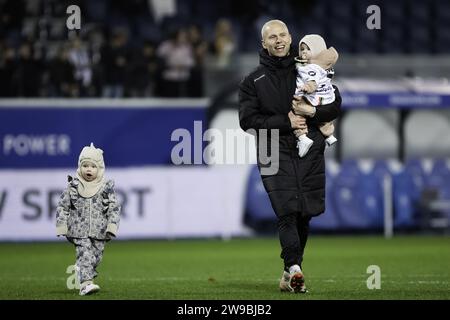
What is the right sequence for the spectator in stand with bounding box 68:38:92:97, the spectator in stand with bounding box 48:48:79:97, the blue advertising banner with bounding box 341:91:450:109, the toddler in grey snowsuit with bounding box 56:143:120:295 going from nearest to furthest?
the toddler in grey snowsuit with bounding box 56:143:120:295
the spectator in stand with bounding box 48:48:79:97
the spectator in stand with bounding box 68:38:92:97
the blue advertising banner with bounding box 341:91:450:109

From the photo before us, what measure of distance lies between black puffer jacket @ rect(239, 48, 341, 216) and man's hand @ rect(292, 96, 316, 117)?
0.07m

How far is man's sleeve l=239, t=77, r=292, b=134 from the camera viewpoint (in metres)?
11.2

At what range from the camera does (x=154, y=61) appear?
25.2 metres

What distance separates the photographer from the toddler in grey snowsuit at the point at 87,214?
37.0ft

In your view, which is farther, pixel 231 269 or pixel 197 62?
pixel 197 62

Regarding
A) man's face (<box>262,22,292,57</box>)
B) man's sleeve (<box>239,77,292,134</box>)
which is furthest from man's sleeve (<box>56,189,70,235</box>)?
man's face (<box>262,22,292,57</box>)

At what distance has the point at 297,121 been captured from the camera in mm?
11227

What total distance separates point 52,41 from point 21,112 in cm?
172

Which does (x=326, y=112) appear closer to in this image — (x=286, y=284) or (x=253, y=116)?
(x=253, y=116)

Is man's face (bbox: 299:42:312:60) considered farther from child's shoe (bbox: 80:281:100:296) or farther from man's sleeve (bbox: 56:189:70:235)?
child's shoe (bbox: 80:281:100:296)

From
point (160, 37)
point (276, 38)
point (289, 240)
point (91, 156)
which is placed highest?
point (160, 37)

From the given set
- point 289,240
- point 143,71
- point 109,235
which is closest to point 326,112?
point 289,240

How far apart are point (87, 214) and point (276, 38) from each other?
2.34 meters
